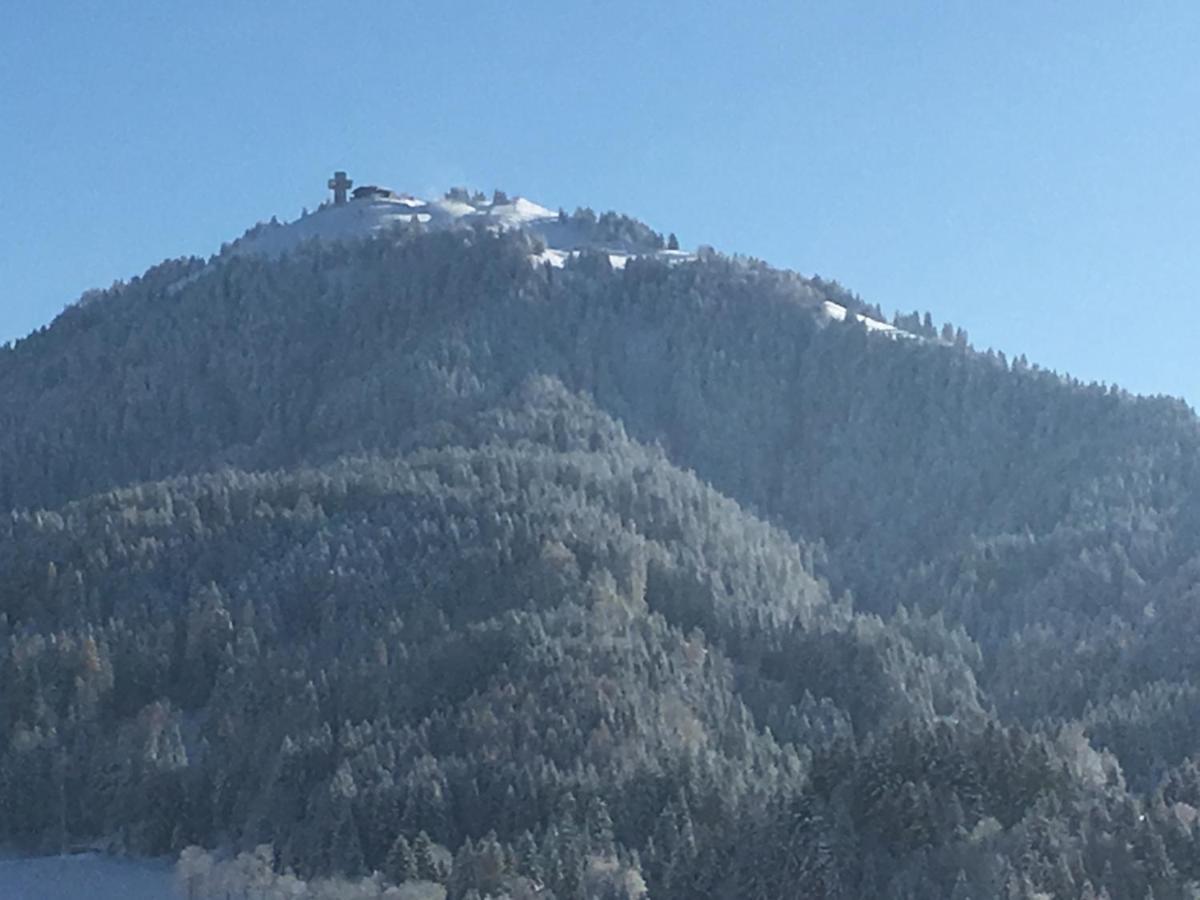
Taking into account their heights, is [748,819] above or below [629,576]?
below

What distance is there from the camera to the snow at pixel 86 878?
152 metres

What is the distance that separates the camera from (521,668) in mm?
171375

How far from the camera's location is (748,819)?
138625 mm

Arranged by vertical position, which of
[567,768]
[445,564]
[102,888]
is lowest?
[102,888]

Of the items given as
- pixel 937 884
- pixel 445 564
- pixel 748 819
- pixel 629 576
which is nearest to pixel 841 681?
pixel 629 576

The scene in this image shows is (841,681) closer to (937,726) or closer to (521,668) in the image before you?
(521,668)

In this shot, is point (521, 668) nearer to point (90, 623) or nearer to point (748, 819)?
point (748, 819)

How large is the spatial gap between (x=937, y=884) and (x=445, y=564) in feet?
268

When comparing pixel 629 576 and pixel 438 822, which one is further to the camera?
pixel 629 576

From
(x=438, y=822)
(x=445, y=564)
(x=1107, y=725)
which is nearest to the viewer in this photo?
(x=438, y=822)

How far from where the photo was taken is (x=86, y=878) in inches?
6196

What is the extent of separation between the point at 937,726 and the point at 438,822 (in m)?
35.8

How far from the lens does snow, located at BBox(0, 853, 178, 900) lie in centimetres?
15175

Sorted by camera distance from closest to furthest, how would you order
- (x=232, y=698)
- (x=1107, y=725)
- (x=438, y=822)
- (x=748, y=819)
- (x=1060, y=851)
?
(x=1060, y=851)
(x=748, y=819)
(x=438, y=822)
(x=1107, y=725)
(x=232, y=698)
